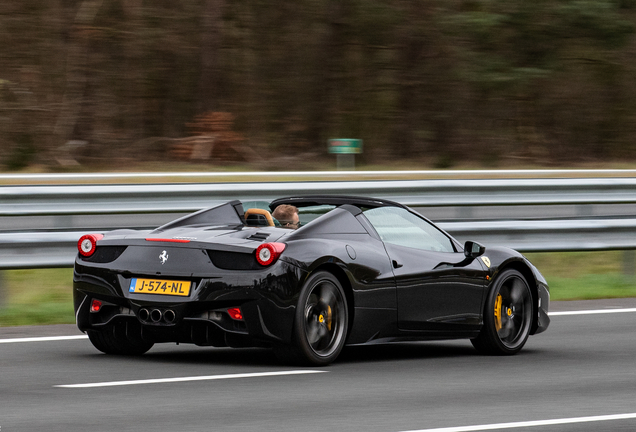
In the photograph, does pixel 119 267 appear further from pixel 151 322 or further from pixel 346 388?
pixel 346 388

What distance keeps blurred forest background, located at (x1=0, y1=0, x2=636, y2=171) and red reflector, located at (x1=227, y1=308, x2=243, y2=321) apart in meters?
18.7

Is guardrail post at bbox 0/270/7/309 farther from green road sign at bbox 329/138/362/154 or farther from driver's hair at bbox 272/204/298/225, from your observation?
green road sign at bbox 329/138/362/154

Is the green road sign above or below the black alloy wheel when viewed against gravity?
above

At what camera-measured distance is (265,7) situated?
94.5ft

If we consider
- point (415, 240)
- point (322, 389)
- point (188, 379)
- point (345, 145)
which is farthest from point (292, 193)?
point (345, 145)

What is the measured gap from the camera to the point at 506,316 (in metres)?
8.65

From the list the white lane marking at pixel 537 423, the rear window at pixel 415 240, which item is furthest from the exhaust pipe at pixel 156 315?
the white lane marking at pixel 537 423

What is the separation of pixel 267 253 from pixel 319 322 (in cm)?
Result: 62

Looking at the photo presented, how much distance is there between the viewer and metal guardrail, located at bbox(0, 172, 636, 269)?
10.0 meters

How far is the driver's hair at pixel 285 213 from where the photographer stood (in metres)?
7.74

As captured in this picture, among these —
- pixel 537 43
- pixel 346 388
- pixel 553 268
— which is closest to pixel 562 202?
pixel 553 268

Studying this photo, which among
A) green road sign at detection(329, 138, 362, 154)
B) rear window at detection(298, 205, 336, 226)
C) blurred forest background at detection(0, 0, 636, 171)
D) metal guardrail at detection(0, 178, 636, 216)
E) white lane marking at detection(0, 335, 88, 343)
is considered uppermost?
blurred forest background at detection(0, 0, 636, 171)

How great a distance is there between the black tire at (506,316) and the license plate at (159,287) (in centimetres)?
250

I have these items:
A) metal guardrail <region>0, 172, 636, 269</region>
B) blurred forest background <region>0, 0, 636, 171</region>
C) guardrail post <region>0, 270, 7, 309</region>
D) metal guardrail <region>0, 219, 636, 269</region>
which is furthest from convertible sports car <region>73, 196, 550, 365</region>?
blurred forest background <region>0, 0, 636, 171</region>
